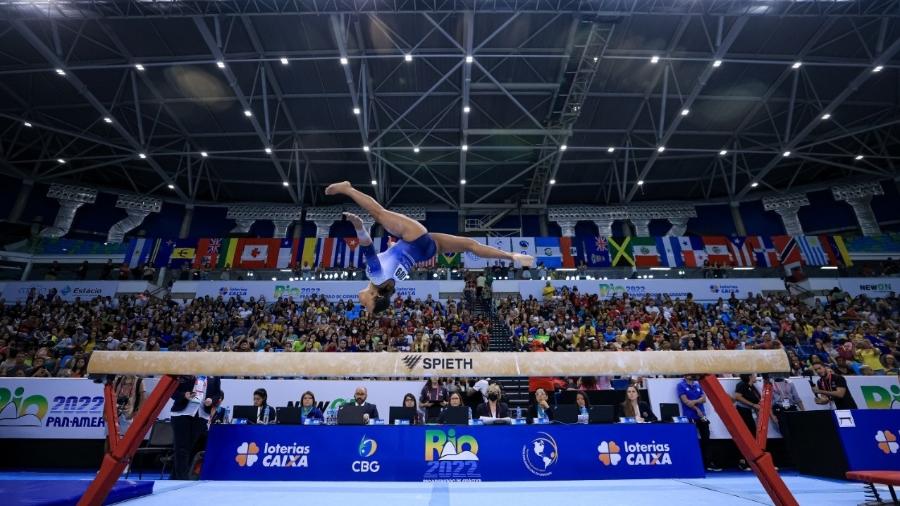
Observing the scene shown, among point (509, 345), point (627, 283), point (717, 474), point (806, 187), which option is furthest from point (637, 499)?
point (806, 187)

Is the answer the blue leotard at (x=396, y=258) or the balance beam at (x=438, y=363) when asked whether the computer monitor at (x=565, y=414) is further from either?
the blue leotard at (x=396, y=258)

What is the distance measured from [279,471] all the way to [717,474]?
7415 millimetres

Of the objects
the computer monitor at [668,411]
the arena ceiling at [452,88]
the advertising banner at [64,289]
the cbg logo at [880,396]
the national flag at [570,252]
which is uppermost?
the arena ceiling at [452,88]

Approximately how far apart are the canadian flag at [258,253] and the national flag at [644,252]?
18829mm

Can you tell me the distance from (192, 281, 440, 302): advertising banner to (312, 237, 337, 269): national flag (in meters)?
3.81

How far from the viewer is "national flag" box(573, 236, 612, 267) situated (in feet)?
73.0

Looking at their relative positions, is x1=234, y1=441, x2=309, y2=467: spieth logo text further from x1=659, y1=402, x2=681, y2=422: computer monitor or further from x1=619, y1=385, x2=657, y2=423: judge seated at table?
x1=659, y1=402, x2=681, y2=422: computer monitor

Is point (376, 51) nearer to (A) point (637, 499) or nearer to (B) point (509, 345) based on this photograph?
(B) point (509, 345)

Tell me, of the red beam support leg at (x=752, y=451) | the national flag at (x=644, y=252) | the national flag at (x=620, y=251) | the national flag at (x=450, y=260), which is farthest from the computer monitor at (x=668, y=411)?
the national flag at (x=644, y=252)

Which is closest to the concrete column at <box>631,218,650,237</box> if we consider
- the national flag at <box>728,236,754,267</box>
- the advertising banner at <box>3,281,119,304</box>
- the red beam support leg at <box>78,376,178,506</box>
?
the national flag at <box>728,236,754,267</box>

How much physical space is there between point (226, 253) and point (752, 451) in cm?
2407

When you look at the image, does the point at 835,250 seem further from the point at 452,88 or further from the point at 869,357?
the point at 452,88

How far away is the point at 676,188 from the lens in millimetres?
26422

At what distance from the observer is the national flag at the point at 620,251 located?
72.9 feet
